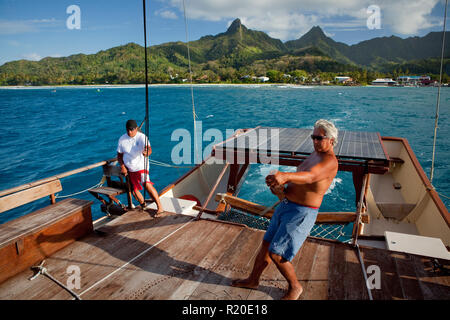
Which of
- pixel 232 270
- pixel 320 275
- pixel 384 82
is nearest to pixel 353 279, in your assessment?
pixel 320 275

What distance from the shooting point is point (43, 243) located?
3334mm

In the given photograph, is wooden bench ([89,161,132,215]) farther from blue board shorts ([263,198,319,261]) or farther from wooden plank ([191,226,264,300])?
blue board shorts ([263,198,319,261])

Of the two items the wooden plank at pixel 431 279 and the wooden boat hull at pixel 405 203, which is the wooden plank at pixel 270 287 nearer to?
the wooden plank at pixel 431 279

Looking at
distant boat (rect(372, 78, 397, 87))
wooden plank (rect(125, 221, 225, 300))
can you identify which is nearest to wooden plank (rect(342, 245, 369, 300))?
wooden plank (rect(125, 221, 225, 300))

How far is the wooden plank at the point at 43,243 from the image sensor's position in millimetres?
2967

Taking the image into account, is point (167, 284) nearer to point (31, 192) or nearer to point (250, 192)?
point (31, 192)

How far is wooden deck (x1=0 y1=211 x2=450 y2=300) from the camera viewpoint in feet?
9.21

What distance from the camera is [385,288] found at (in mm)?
2824

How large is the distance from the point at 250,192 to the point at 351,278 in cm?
816

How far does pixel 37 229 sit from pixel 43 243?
249 mm

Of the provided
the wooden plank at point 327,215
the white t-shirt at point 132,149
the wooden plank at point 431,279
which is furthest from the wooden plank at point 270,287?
the white t-shirt at point 132,149

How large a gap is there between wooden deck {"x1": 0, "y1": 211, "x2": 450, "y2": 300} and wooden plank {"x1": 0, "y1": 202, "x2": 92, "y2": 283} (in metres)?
0.10

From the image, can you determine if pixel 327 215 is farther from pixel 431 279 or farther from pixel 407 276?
pixel 431 279

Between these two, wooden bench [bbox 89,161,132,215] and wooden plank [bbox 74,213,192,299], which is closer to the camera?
wooden plank [bbox 74,213,192,299]
